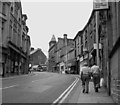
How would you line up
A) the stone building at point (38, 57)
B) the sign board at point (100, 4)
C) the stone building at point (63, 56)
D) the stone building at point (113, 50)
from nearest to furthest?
the stone building at point (113, 50) < the sign board at point (100, 4) < the stone building at point (63, 56) < the stone building at point (38, 57)

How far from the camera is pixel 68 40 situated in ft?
306

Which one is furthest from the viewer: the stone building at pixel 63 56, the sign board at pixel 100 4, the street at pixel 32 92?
the stone building at pixel 63 56

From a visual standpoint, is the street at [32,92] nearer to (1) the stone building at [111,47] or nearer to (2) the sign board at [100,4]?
(1) the stone building at [111,47]

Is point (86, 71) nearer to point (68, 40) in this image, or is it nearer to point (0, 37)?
point (0, 37)

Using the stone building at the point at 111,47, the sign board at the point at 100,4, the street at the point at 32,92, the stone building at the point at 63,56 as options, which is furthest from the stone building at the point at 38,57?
the sign board at the point at 100,4

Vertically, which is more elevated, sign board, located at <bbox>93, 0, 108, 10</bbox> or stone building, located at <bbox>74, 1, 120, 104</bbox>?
sign board, located at <bbox>93, 0, 108, 10</bbox>

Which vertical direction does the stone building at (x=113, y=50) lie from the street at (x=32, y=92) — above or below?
above

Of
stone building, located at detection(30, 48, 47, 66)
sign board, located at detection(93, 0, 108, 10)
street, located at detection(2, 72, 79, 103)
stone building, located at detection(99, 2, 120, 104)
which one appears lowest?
street, located at detection(2, 72, 79, 103)

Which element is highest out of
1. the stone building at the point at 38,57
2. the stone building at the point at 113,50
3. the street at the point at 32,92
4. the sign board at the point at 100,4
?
the stone building at the point at 38,57

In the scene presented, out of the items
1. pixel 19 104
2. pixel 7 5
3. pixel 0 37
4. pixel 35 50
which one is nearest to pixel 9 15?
pixel 7 5

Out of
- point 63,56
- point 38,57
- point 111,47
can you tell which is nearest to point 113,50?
point 111,47

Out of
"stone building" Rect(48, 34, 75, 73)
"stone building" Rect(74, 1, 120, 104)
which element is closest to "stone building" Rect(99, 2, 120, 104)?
"stone building" Rect(74, 1, 120, 104)

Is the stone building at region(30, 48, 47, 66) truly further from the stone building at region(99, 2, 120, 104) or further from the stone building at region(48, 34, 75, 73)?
the stone building at region(99, 2, 120, 104)

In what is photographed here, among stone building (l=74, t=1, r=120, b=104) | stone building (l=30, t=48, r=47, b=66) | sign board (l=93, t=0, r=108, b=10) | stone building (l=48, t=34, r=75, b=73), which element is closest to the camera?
stone building (l=74, t=1, r=120, b=104)
